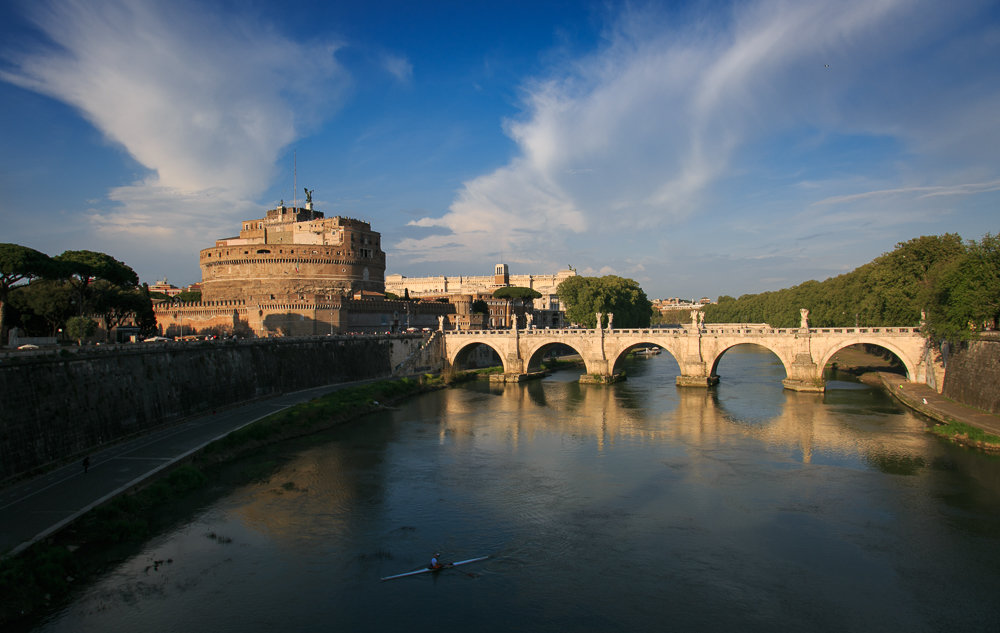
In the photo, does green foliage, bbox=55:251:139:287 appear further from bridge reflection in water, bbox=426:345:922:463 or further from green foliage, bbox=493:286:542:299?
green foliage, bbox=493:286:542:299

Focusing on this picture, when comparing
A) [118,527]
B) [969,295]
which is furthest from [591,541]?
[969,295]

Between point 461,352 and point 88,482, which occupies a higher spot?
point 461,352

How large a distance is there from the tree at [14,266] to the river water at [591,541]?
44.3ft

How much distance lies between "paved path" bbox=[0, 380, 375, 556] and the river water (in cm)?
180

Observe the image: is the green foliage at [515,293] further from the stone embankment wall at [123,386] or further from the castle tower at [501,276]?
the stone embankment wall at [123,386]

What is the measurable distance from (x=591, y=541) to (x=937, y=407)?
20034 millimetres

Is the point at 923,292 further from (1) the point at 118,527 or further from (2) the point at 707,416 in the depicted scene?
(1) the point at 118,527

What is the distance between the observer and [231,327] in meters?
44.7

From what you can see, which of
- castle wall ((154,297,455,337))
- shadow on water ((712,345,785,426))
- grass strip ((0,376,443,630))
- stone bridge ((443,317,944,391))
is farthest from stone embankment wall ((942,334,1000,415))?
castle wall ((154,297,455,337))

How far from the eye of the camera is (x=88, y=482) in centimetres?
1622

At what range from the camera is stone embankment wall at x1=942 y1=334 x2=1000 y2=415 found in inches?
958

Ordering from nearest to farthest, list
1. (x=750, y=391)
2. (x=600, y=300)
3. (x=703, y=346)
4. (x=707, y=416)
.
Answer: (x=707, y=416) → (x=750, y=391) → (x=703, y=346) → (x=600, y=300)

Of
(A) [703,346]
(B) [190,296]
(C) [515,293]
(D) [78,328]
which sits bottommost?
(A) [703,346]

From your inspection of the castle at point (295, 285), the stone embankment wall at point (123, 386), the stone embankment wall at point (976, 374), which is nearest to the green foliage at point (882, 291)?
the stone embankment wall at point (976, 374)
